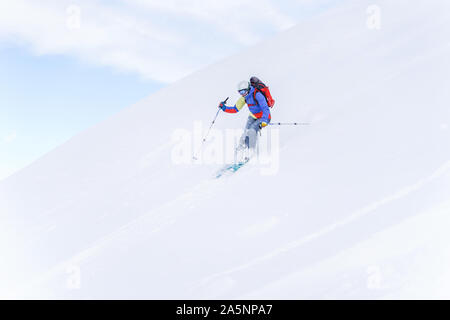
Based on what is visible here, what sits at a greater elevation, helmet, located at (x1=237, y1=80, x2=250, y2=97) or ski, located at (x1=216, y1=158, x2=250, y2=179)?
helmet, located at (x1=237, y1=80, x2=250, y2=97)

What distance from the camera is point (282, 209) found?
620 centimetres

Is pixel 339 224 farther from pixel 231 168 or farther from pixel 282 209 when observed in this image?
pixel 231 168

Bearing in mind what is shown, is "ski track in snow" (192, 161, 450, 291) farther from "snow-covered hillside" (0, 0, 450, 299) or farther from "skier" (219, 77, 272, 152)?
"skier" (219, 77, 272, 152)

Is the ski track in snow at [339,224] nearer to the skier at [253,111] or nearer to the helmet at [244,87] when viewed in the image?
the skier at [253,111]

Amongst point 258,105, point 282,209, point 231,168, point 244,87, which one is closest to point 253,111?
point 258,105

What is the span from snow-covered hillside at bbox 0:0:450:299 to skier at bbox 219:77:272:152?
657 mm

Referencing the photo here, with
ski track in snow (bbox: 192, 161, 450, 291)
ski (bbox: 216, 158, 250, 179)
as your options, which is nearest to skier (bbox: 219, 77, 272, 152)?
ski (bbox: 216, 158, 250, 179)

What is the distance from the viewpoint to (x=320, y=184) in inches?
260

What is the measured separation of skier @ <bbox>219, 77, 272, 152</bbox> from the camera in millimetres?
7688

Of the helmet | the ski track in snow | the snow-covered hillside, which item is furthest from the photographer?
the helmet

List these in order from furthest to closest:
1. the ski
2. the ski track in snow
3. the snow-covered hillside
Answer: the ski → the ski track in snow → the snow-covered hillside

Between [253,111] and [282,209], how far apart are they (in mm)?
2571

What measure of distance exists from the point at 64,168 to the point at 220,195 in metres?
8.33

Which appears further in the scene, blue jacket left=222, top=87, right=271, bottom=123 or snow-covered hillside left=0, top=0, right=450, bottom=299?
blue jacket left=222, top=87, right=271, bottom=123
